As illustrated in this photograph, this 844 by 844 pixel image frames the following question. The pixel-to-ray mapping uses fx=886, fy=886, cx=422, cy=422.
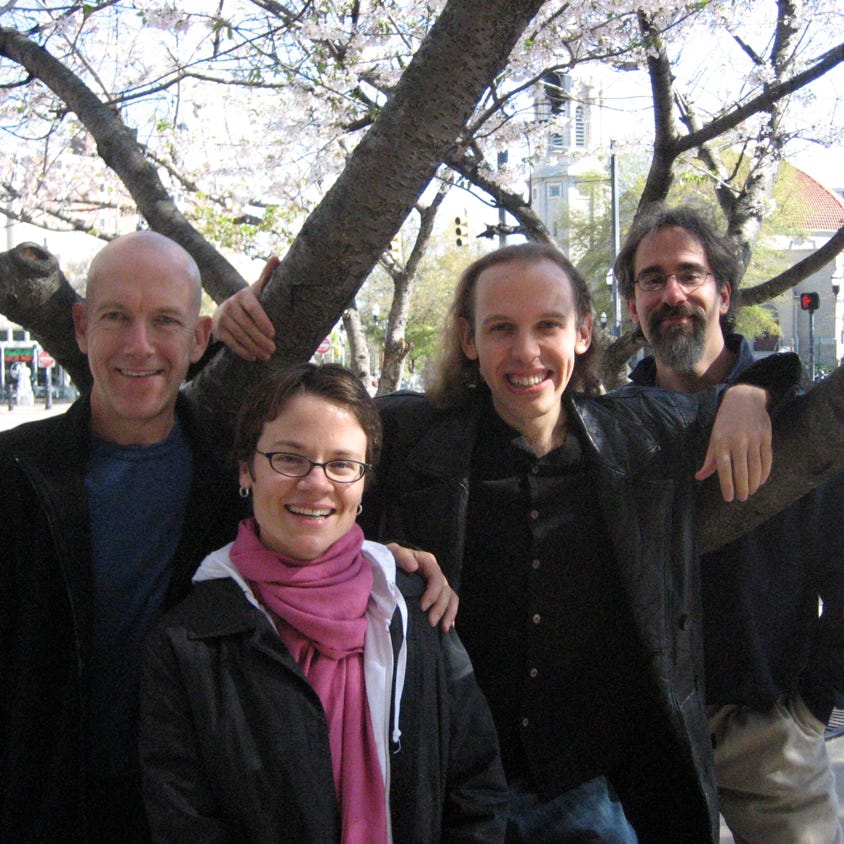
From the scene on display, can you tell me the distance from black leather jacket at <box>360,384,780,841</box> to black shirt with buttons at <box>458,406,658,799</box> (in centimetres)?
7

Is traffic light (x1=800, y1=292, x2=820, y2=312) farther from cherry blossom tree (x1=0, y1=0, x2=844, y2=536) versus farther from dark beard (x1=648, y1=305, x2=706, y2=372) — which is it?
dark beard (x1=648, y1=305, x2=706, y2=372)

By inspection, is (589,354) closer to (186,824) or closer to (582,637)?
(582,637)

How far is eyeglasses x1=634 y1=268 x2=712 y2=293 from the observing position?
10.2 feet

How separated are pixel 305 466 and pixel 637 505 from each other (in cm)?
90

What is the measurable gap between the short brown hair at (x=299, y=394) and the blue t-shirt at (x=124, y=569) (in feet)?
0.80

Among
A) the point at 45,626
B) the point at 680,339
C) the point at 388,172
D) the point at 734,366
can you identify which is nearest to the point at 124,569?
the point at 45,626

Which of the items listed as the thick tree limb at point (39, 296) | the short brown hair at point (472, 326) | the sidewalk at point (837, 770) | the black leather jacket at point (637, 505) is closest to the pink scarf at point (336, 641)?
the black leather jacket at point (637, 505)

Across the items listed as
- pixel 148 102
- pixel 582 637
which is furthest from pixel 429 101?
pixel 148 102

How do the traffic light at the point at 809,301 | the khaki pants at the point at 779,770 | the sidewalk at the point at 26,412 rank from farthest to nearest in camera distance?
the sidewalk at the point at 26,412
the traffic light at the point at 809,301
the khaki pants at the point at 779,770

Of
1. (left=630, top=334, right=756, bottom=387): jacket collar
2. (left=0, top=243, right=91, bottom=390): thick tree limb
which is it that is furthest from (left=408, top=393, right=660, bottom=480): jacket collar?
(left=0, top=243, right=91, bottom=390): thick tree limb

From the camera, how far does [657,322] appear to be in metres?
3.08

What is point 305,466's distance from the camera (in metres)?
2.07

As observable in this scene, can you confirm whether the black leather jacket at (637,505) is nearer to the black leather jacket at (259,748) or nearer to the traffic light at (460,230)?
the black leather jacket at (259,748)

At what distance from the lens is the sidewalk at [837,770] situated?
4141 mm
